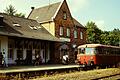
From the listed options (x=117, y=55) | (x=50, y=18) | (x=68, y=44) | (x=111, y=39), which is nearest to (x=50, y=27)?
(x=50, y=18)

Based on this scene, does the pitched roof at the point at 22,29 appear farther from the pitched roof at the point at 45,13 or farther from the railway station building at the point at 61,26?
the pitched roof at the point at 45,13

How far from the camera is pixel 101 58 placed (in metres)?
28.6

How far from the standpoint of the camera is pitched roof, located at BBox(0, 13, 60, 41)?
31731mm

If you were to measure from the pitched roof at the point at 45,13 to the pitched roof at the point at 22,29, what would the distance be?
6.02 ft

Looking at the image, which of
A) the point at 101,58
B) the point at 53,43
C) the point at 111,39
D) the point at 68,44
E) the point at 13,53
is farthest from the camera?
the point at 111,39

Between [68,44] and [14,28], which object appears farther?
[68,44]

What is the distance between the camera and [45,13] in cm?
4472

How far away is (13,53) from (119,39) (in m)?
63.0

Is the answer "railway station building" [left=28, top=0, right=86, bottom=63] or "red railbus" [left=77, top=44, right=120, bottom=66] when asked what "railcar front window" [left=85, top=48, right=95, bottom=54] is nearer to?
"red railbus" [left=77, top=44, right=120, bottom=66]

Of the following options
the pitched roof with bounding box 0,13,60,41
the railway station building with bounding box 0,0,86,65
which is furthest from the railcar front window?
the pitched roof with bounding box 0,13,60,41

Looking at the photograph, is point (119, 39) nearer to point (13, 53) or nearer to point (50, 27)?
point (50, 27)

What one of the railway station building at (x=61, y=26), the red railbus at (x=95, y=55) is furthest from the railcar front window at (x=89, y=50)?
the railway station building at (x=61, y=26)

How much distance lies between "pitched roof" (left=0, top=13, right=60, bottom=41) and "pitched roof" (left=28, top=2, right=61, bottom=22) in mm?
1835

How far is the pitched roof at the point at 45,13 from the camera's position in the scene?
4270 centimetres
